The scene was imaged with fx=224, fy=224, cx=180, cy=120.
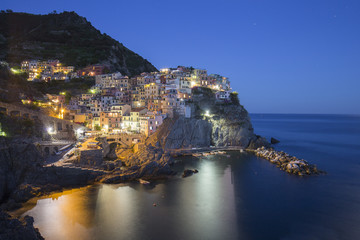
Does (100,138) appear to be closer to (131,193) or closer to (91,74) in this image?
(131,193)

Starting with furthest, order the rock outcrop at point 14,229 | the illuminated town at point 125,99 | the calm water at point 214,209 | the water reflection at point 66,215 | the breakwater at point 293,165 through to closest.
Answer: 1. the illuminated town at point 125,99
2. the breakwater at point 293,165
3. the calm water at point 214,209
4. the water reflection at point 66,215
5. the rock outcrop at point 14,229

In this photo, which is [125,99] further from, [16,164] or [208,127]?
[16,164]

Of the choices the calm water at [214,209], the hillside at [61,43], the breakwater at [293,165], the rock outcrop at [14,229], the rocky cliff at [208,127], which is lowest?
the calm water at [214,209]

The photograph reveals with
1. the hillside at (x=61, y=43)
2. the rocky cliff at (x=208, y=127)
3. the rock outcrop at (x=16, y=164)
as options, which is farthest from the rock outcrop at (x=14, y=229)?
the hillside at (x=61, y=43)

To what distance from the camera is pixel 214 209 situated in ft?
70.8

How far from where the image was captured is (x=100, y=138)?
1342 inches

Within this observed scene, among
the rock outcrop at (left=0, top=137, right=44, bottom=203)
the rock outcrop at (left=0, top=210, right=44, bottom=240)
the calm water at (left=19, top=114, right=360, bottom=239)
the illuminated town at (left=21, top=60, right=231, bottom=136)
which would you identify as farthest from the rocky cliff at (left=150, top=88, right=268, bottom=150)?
the rock outcrop at (left=0, top=210, right=44, bottom=240)

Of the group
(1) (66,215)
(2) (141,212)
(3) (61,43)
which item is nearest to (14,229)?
(1) (66,215)

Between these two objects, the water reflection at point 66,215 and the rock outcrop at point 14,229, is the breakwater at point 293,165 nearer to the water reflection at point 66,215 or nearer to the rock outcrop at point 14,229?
the water reflection at point 66,215

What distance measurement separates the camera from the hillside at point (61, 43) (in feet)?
238

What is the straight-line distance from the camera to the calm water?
A: 1761cm

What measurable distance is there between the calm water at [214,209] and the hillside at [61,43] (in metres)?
52.8

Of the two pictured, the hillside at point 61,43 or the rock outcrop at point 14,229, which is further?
the hillside at point 61,43

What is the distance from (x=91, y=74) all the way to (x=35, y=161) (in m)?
40.8
